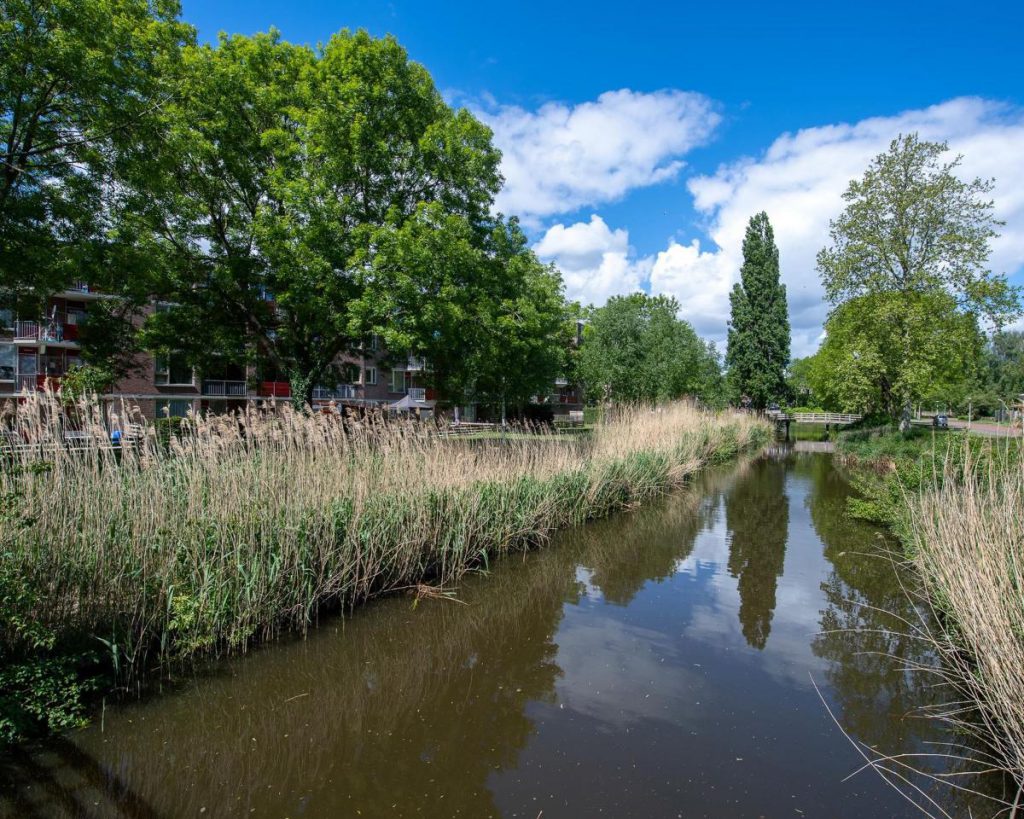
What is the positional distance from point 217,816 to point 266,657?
208 cm

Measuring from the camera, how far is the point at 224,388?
36656 mm

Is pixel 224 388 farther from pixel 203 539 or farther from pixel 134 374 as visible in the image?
pixel 203 539

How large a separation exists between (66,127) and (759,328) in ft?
129

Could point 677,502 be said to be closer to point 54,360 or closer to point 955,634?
point 955,634

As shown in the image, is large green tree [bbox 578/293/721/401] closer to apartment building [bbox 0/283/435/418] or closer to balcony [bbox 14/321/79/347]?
apartment building [bbox 0/283/435/418]

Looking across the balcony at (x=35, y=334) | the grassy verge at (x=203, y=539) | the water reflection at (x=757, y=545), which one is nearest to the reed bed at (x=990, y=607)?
the water reflection at (x=757, y=545)

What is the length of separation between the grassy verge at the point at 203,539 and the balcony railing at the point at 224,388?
105ft

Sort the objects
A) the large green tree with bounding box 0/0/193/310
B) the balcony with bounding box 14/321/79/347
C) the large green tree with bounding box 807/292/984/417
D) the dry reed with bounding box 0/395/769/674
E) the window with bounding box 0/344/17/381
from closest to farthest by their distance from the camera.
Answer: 1. the dry reed with bounding box 0/395/769/674
2. the large green tree with bounding box 0/0/193/310
3. the large green tree with bounding box 807/292/984/417
4. the balcony with bounding box 14/321/79/347
5. the window with bounding box 0/344/17/381

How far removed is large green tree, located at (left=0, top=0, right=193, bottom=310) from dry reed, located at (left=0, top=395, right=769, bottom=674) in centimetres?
736

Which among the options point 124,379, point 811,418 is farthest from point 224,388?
point 811,418

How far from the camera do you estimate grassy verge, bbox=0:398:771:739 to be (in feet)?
13.3

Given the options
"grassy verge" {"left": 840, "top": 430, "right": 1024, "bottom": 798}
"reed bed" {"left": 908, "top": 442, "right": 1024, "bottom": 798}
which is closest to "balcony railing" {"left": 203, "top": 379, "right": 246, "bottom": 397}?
"grassy verge" {"left": 840, "top": 430, "right": 1024, "bottom": 798}

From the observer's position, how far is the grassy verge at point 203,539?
13.3 ft

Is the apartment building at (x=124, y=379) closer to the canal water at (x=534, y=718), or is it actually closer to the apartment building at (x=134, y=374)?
the apartment building at (x=134, y=374)
